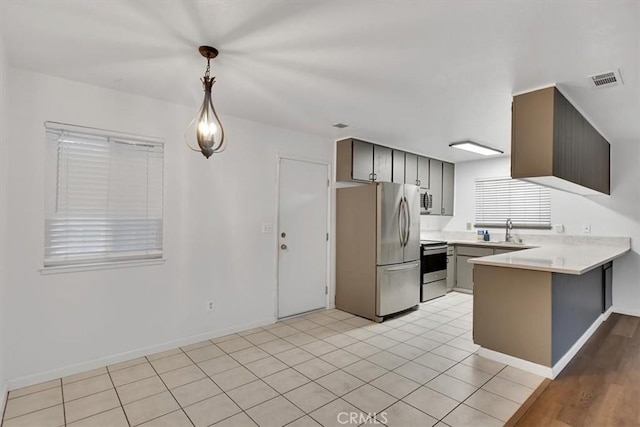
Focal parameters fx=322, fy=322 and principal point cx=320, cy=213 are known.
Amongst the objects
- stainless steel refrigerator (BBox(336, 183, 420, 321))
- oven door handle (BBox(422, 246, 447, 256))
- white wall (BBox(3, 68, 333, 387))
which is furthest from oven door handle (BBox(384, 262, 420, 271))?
white wall (BBox(3, 68, 333, 387))

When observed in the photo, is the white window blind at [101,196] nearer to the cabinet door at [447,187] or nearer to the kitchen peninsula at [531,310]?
the kitchen peninsula at [531,310]

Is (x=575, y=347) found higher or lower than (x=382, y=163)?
lower

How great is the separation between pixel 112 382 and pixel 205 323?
95cm

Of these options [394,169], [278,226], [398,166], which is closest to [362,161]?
[394,169]

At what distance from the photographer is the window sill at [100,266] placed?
8.20 feet

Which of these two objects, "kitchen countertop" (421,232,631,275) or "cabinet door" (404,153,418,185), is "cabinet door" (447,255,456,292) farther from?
"cabinet door" (404,153,418,185)

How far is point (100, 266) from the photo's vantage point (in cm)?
271

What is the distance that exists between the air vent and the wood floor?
2313 mm

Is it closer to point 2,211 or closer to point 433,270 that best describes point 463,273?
point 433,270

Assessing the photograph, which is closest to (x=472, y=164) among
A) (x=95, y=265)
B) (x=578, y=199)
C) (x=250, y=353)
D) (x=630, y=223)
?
(x=578, y=199)

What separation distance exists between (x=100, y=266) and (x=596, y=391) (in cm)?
401

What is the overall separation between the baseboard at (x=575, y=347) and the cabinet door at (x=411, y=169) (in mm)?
2846

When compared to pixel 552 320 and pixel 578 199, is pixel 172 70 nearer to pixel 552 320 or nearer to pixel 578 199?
pixel 552 320

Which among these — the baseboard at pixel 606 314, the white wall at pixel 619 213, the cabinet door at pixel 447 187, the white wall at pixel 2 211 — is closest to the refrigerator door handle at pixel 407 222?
the cabinet door at pixel 447 187
